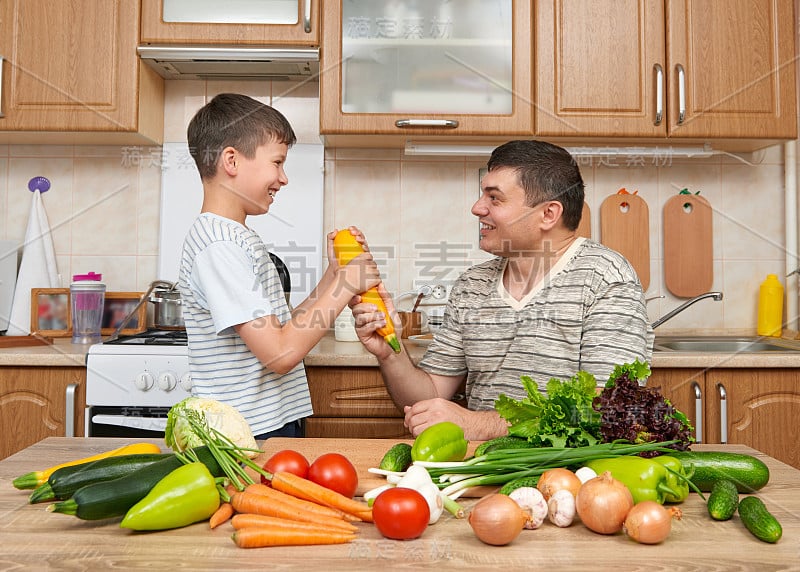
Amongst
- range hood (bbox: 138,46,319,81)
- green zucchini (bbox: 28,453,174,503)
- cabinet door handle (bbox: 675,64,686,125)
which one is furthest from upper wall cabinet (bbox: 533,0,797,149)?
green zucchini (bbox: 28,453,174,503)

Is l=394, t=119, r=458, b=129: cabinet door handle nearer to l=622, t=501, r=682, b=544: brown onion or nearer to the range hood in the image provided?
the range hood

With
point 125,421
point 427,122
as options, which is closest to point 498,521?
point 125,421

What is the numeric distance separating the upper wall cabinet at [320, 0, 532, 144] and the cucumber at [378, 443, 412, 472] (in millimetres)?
1519

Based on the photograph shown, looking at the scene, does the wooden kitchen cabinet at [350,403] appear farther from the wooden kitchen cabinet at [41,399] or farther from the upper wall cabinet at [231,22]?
the upper wall cabinet at [231,22]

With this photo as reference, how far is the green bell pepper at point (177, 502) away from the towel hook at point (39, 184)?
7.09 feet

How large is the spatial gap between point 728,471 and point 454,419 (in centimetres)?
53

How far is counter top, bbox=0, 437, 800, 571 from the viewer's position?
0.81 meters

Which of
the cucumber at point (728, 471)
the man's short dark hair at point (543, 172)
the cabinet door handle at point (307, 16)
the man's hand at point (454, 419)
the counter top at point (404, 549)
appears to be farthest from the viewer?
the cabinet door handle at point (307, 16)

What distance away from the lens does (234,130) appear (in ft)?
5.48

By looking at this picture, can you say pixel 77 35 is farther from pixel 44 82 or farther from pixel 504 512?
pixel 504 512

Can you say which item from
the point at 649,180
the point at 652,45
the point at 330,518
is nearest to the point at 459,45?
the point at 652,45

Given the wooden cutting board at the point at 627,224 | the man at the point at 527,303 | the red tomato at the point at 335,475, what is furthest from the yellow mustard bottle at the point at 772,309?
the red tomato at the point at 335,475

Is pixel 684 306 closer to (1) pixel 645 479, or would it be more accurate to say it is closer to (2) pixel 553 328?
(2) pixel 553 328

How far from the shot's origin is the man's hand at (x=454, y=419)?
142 centimetres
